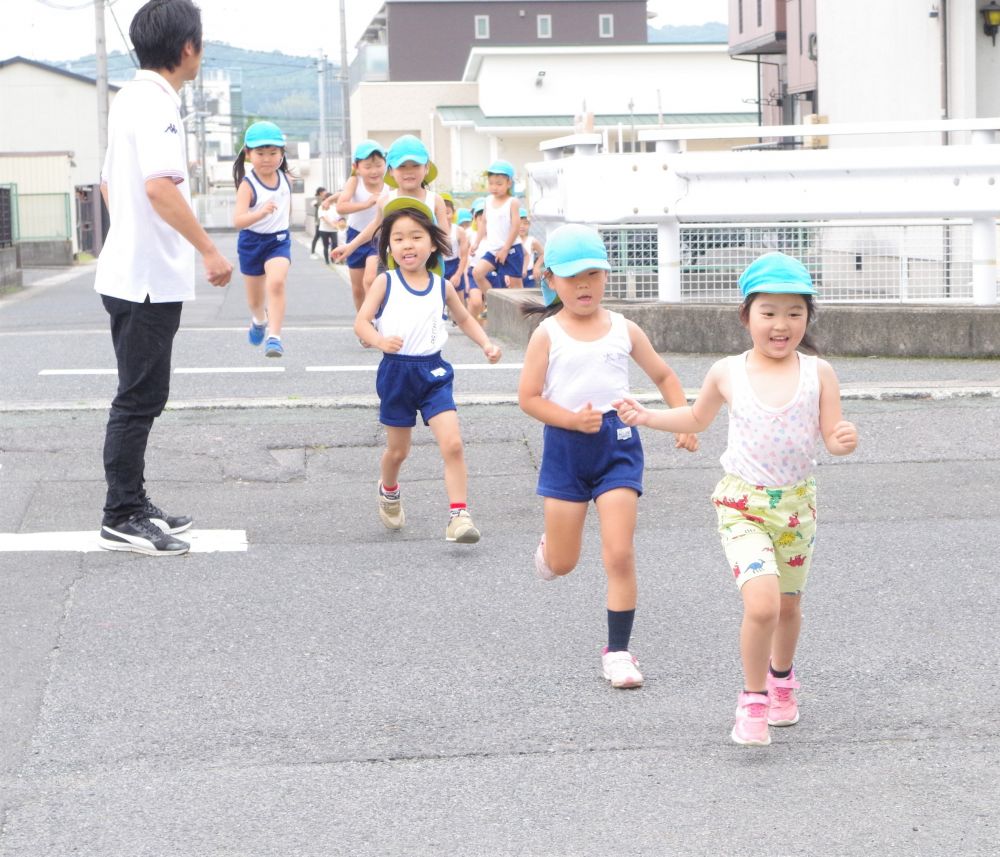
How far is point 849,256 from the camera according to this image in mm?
10367

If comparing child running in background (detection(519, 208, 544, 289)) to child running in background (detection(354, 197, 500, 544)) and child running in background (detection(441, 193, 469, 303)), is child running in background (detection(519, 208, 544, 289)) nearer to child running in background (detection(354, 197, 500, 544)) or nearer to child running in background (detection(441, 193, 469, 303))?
child running in background (detection(441, 193, 469, 303))

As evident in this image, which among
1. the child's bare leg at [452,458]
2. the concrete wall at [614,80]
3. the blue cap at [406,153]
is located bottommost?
the child's bare leg at [452,458]

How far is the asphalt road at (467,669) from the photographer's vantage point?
3.56 m

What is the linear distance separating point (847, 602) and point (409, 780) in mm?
2130

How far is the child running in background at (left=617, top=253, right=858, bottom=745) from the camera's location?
404 centimetres

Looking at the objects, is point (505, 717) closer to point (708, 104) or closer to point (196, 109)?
point (708, 104)

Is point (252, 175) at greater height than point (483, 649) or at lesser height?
greater

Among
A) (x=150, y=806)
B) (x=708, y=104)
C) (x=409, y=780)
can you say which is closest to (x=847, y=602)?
(x=409, y=780)

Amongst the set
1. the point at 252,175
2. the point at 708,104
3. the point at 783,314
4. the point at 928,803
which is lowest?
the point at 928,803

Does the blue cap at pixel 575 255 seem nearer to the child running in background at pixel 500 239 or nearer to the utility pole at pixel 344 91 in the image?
the child running in background at pixel 500 239

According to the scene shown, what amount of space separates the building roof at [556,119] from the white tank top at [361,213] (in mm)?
43981

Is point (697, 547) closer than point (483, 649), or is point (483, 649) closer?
point (483, 649)

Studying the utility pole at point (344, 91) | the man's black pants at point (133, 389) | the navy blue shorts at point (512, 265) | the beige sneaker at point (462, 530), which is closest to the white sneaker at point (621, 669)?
the beige sneaker at point (462, 530)

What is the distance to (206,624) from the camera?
203 inches
